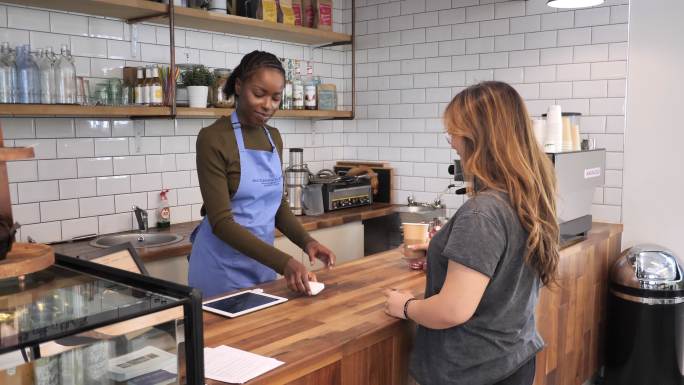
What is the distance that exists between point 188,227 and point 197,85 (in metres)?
0.90

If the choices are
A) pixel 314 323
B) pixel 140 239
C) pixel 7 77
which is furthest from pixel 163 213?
pixel 314 323

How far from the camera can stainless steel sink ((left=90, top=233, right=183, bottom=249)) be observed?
3.70 metres

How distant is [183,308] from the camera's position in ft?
3.84

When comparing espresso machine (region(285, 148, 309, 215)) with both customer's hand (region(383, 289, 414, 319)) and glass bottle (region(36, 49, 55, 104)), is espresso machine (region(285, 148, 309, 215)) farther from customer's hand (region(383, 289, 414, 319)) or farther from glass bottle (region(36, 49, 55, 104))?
customer's hand (region(383, 289, 414, 319))

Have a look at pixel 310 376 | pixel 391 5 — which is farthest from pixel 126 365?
pixel 391 5

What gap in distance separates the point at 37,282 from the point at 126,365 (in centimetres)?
24

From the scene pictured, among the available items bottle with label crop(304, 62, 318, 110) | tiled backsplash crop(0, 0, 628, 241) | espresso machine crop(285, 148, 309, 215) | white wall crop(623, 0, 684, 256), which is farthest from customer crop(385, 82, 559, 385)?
bottle with label crop(304, 62, 318, 110)

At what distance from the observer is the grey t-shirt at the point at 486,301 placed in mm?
1673

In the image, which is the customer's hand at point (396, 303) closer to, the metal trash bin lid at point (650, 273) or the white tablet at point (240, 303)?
the white tablet at point (240, 303)

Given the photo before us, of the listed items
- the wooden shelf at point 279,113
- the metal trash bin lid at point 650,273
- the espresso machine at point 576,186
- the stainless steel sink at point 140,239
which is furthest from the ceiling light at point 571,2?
the stainless steel sink at point 140,239

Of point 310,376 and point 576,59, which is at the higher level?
point 576,59

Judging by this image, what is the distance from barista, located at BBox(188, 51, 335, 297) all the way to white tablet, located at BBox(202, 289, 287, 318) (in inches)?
4.8

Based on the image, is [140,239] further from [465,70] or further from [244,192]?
[465,70]

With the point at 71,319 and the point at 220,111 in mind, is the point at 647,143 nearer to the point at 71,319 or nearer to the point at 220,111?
the point at 220,111
